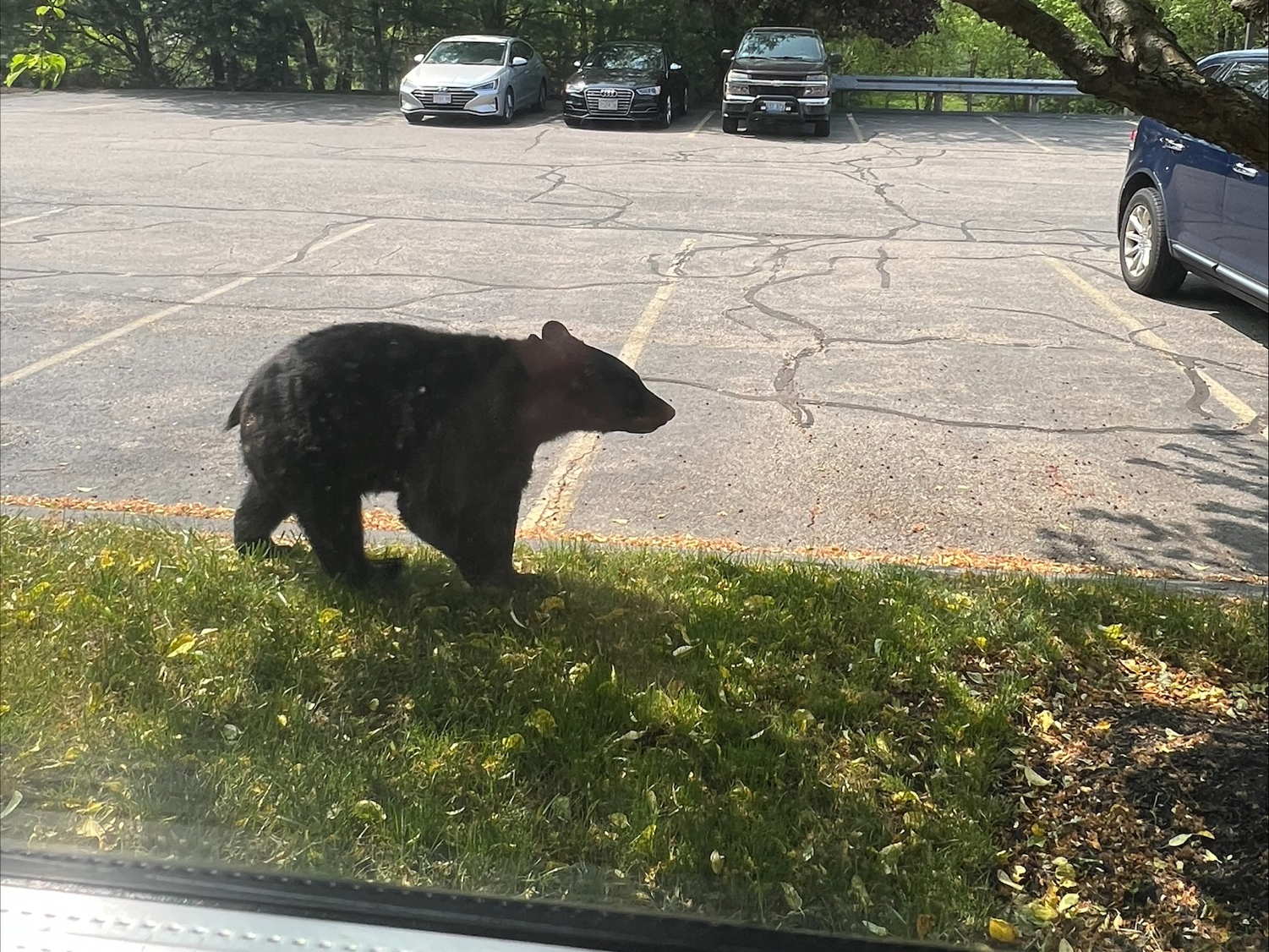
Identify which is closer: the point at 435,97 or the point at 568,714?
the point at 568,714

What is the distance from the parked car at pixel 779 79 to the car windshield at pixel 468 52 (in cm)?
70

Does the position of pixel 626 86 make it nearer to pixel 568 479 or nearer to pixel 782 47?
pixel 782 47

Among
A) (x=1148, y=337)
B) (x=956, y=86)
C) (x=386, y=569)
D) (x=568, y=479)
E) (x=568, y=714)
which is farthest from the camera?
(x=1148, y=337)

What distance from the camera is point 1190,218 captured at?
6.31 m

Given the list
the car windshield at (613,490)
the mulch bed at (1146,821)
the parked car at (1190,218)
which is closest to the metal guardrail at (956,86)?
the car windshield at (613,490)

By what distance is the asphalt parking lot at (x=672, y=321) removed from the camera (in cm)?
442

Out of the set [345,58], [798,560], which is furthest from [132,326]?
[798,560]

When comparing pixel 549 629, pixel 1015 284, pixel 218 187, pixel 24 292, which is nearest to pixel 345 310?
pixel 218 187

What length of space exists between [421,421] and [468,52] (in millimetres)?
1109

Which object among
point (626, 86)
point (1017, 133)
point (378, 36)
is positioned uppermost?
point (378, 36)

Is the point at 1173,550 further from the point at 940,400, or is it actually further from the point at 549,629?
the point at 549,629

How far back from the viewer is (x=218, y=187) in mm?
5016

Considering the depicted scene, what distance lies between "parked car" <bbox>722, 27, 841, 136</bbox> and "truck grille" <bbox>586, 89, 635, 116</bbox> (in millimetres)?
340

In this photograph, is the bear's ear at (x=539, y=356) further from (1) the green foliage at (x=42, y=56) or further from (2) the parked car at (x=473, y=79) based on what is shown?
(1) the green foliage at (x=42, y=56)
